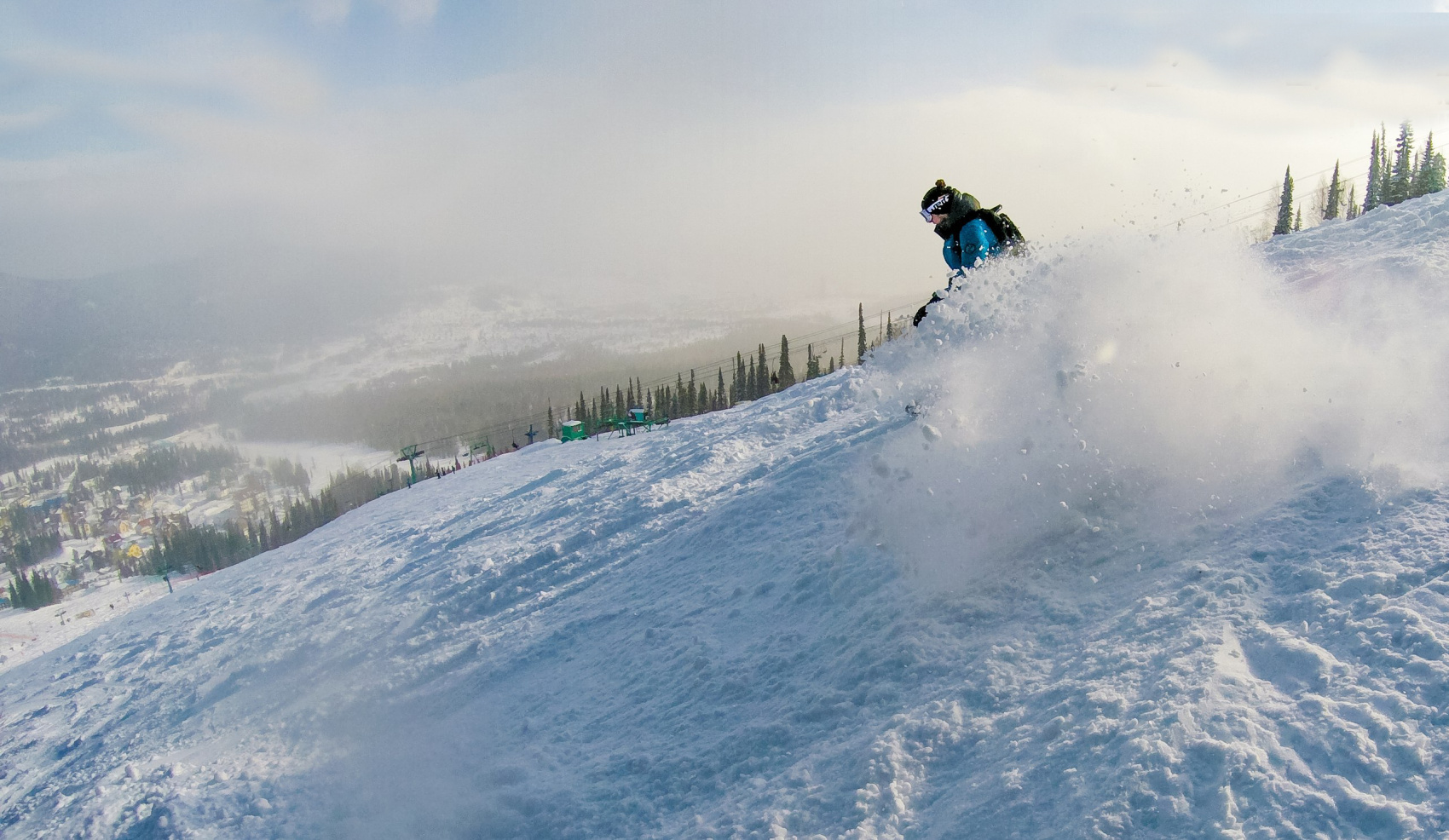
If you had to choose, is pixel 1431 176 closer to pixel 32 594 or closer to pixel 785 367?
pixel 785 367

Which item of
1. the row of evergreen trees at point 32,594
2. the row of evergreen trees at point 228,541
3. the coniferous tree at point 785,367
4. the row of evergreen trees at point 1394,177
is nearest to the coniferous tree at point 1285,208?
the row of evergreen trees at point 1394,177

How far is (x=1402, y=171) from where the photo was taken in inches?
2142

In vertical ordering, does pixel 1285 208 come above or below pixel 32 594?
above

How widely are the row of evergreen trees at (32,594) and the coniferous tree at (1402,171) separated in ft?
707

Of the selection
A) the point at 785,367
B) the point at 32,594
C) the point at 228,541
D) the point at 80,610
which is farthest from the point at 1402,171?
the point at 32,594

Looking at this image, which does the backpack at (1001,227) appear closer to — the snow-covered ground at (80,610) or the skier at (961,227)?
the skier at (961,227)

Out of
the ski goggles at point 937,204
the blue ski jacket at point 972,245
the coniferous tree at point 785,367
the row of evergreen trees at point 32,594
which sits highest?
the ski goggles at point 937,204

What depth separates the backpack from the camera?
36.4ft

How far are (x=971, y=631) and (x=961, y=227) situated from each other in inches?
272

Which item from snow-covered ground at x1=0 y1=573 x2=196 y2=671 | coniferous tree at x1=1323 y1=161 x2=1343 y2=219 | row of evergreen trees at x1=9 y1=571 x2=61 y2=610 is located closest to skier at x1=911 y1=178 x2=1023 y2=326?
coniferous tree at x1=1323 y1=161 x2=1343 y2=219

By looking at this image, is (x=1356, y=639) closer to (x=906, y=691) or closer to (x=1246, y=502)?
(x=1246, y=502)

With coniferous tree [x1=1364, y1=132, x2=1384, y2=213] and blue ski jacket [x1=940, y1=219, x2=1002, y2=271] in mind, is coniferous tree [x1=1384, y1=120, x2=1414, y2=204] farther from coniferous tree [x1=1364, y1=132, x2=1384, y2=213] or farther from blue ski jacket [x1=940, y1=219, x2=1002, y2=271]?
blue ski jacket [x1=940, y1=219, x2=1002, y2=271]

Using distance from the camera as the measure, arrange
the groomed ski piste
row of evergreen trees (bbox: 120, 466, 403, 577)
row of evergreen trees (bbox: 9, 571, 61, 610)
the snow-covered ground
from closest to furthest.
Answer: the groomed ski piste, the snow-covered ground, row of evergreen trees (bbox: 120, 466, 403, 577), row of evergreen trees (bbox: 9, 571, 61, 610)

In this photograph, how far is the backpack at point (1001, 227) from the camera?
11.1 meters
